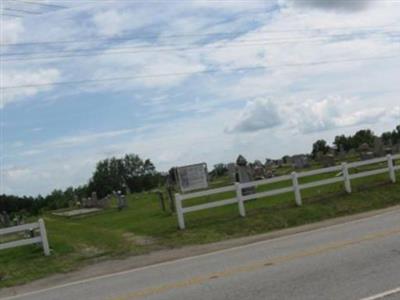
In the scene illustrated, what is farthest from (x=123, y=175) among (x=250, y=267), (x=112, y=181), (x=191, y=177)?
(x=250, y=267)

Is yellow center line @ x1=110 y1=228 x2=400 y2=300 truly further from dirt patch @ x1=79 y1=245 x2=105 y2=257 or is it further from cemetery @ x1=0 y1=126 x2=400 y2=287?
dirt patch @ x1=79 y1=245 x2=105 y2=257

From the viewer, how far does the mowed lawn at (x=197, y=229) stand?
50.0ft

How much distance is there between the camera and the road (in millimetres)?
8172

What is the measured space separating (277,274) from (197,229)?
8.56 meters

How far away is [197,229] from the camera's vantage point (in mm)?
18047

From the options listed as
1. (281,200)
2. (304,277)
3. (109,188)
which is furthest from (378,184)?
(109,188)

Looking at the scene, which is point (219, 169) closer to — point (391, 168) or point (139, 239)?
point (391, 168)

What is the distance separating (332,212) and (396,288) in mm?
11789

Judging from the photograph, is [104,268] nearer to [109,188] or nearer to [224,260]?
[224,260]

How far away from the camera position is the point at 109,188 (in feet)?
385

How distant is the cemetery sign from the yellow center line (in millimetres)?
12794

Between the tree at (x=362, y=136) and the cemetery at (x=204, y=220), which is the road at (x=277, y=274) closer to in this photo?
the cemetery at (x=204, y=220)

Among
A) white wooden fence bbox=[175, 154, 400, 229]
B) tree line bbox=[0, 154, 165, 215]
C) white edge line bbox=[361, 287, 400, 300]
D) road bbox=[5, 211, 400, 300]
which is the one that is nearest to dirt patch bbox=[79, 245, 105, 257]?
white wooden fence bbox=[175, 154, 400, 229]

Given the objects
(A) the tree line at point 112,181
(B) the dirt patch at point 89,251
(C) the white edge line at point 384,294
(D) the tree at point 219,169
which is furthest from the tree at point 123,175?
(C) the white edge line at point 384,294
